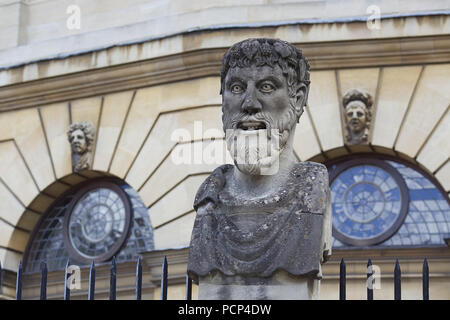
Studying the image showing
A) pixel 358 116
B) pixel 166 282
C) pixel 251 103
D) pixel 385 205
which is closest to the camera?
pixel 251 103

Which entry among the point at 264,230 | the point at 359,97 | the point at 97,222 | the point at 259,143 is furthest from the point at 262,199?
the point at 97,222

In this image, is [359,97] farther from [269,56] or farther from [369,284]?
[269,56]

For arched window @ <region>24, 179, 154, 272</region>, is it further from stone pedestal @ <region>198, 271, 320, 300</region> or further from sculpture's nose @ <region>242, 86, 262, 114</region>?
stone pedestal @ <region>198, 271, 320, 300</region>

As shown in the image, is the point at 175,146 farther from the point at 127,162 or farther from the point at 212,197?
the point at 212,197

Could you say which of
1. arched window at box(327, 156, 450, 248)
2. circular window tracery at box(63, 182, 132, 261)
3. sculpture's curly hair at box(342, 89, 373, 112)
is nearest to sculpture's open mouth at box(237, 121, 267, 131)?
arched window at box(327, 156, 450, 248)

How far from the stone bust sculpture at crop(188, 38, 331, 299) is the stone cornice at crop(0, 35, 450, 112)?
10813 mm

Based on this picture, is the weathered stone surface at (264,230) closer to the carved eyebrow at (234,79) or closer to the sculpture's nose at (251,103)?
the sculpture's nose at (251,103)

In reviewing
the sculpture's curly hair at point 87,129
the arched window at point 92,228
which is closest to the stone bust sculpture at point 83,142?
the sculpture's curly hair at point 87,129

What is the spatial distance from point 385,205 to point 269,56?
1120cm

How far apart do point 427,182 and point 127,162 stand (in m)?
5.29

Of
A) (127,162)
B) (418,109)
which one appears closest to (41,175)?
(127,162)

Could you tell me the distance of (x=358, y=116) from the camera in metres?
18.5
